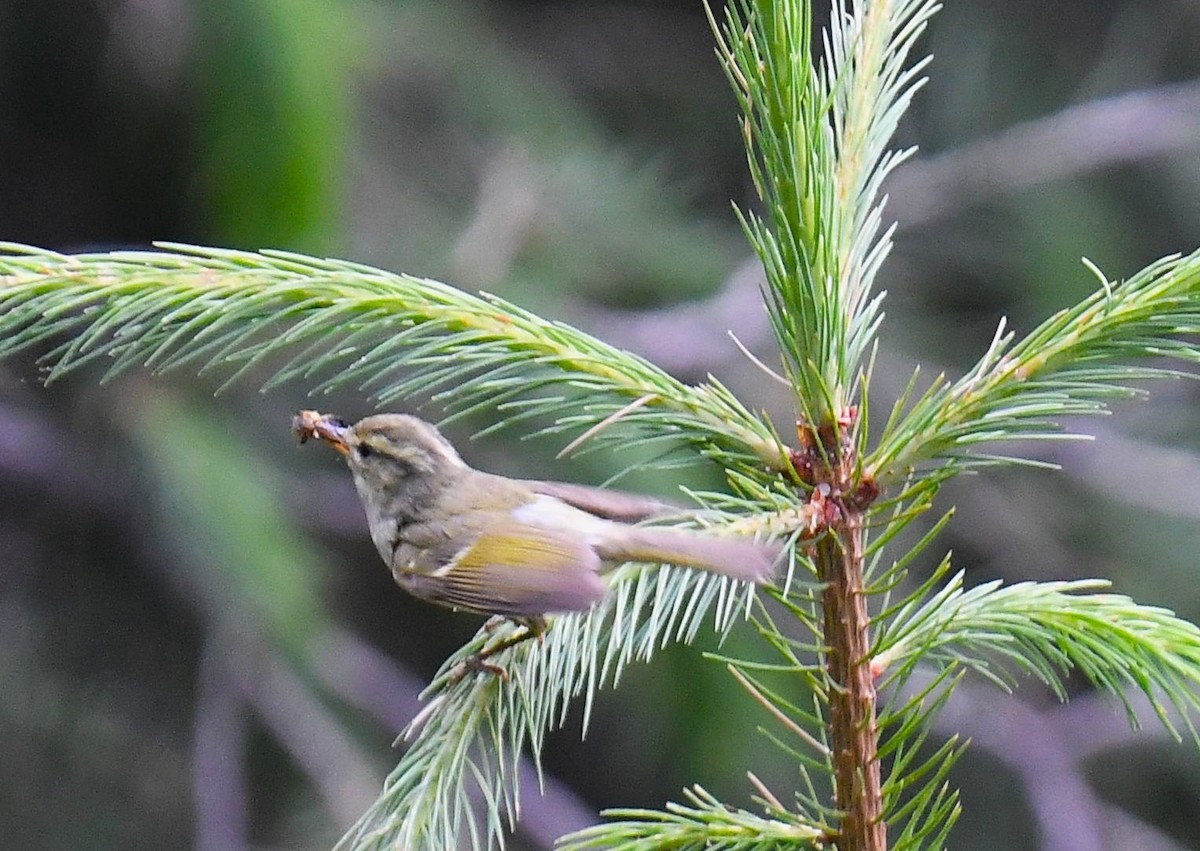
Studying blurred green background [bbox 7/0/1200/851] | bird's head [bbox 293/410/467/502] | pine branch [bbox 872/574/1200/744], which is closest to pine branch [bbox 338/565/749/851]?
pine branch [bbox 872/574/1200/744]

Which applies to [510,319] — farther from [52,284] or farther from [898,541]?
[898,541]

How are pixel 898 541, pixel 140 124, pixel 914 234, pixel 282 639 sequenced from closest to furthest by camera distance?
1. pixel 282 639
2. pixel 140 124
3. pixel 898 541
4. pixel 914 234

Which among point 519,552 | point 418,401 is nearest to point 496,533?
point 519,552

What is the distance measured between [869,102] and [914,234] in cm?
339

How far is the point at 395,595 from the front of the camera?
158 inches

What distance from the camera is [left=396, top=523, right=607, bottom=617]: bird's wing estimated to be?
1.37 meters

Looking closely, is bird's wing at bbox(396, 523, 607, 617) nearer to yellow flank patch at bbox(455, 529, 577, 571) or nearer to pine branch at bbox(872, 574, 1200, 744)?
yellow flank patch at bbox(455, 529, 577, 571)

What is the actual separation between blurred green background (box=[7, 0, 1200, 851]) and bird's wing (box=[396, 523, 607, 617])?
793mm

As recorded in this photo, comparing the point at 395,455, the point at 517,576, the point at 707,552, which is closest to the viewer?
the point at 707,552

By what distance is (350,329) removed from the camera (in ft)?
3.71

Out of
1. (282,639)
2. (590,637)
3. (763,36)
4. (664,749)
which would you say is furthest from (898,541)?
(763,36)

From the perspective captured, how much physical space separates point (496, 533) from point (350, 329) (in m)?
0.74

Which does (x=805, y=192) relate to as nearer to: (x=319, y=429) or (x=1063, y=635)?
(x=1063, y=635)

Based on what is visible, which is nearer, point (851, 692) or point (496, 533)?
point (851, 692)
